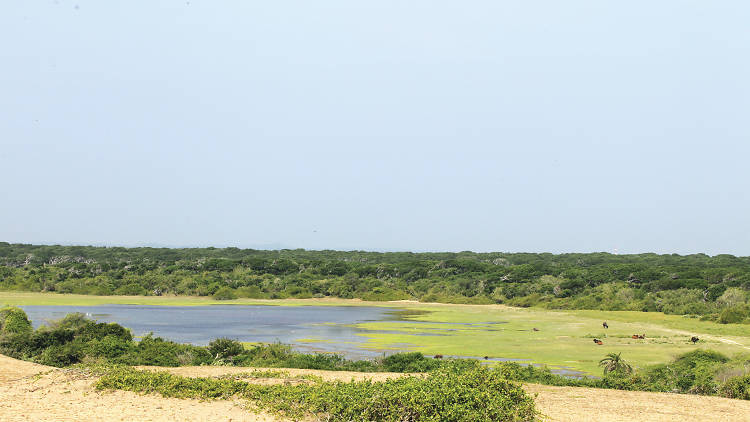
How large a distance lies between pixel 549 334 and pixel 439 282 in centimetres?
3815

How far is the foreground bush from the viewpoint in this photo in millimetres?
11750

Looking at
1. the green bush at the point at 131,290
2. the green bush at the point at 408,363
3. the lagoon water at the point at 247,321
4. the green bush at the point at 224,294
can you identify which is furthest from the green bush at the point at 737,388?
the green bush at the point at 131,290

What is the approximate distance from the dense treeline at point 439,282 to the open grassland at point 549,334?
410 centimetres

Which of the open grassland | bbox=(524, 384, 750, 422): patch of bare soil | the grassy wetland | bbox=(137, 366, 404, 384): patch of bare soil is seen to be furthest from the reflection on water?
bbox=(137, 366, 404, 384): patch of bare soil

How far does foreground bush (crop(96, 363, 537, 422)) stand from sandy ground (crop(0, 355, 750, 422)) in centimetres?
42

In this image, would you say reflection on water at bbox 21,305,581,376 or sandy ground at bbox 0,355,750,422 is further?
reflection on water at bbox 21,305,581,376

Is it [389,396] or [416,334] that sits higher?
[389,396]

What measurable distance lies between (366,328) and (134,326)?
13.3 m

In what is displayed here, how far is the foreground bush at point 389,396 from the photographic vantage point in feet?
38.5

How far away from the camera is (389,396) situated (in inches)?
471

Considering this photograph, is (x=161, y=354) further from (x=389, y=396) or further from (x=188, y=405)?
(x=389, y=396)

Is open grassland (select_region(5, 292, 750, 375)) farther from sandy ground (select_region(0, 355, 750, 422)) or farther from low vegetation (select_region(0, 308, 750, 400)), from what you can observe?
sandy ground (select_region(0, 355, 750, 422))

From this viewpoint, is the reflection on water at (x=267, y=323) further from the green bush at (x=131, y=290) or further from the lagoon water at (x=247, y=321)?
the green bush at (x=131, y=290)

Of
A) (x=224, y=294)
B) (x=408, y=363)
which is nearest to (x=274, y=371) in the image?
(x=408, y=363)
